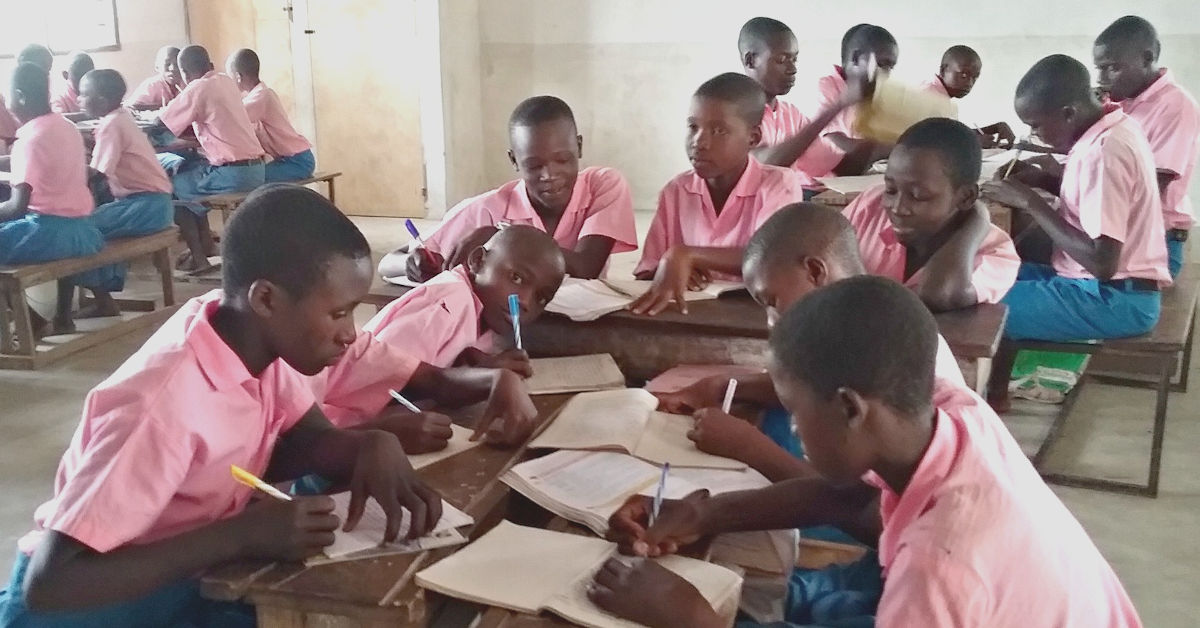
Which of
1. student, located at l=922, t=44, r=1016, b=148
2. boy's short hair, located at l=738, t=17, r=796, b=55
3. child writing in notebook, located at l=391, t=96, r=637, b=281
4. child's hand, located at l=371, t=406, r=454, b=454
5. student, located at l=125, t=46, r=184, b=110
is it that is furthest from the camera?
student, located at l=125, t=46, r=184, b=110

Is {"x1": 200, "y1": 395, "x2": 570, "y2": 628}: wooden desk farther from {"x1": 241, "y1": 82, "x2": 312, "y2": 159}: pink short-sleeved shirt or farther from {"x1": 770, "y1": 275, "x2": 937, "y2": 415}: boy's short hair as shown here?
{"x1": 241, "y1": 82, "x2": 312, "y2": 159}: pink short-sleeved shirt

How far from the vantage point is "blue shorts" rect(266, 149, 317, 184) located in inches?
249

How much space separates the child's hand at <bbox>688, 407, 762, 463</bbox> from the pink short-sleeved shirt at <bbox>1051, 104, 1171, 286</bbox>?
1.83m

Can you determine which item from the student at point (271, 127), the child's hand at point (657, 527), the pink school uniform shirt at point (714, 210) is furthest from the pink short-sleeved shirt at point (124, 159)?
the child's hand at point (657, 527)

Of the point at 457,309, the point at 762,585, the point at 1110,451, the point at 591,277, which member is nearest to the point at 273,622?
the point at 762,585

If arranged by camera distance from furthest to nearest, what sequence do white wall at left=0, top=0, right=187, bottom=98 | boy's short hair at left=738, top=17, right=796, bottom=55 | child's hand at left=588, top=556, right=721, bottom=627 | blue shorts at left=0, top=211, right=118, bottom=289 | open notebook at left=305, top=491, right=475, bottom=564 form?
white wall at left=0, top=0, right=187, bottom=98, blue shorts at left=0, top=211, right=118, bottom=289, boy's short hair at left=738, top=17, right=796, bottom=55, open notebook at left=305, top=491, right=475, bottom=564, child's hand at left=588, top=556, right=721, bottom=627

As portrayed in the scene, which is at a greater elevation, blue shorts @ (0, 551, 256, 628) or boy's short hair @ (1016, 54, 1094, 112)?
boy's short hair @ (1016, 54, 1094, 112)

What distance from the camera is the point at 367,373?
6.31 ft

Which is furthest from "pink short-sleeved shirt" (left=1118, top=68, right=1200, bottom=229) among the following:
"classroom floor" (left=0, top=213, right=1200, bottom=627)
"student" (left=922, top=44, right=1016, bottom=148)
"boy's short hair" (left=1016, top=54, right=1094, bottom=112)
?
"student" (left=922, top=44, right=1016, bottom=148)

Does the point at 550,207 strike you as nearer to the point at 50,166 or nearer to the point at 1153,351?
the point at 1153,351

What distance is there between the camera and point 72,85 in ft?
20.2

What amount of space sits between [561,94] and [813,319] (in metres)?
6.87

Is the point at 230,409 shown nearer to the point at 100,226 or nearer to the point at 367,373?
the point at 367,373

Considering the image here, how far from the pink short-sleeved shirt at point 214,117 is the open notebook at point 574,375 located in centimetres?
433
